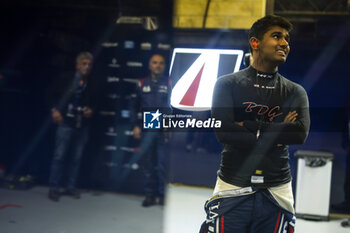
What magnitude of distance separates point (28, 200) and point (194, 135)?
2187 mm

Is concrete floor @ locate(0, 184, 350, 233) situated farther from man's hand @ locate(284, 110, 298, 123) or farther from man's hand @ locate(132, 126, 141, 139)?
man's hand @ locate(284, 110, 298, 123)

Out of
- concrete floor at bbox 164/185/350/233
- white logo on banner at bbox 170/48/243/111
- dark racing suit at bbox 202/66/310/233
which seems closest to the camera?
dark racing suit at bbox 202/66/310/233

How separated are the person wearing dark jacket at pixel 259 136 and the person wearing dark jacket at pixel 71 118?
2230mm

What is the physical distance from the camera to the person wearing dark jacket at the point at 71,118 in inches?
142

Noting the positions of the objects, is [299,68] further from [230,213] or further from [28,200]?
[28,200]

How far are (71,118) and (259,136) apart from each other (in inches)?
95.2

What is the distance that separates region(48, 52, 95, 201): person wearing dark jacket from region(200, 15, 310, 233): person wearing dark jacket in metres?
2.23

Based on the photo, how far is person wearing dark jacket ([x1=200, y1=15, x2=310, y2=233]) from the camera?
1632 millimetres

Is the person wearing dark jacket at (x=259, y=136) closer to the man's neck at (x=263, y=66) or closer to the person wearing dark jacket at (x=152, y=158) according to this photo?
the man's neck at (x=263, y=66)

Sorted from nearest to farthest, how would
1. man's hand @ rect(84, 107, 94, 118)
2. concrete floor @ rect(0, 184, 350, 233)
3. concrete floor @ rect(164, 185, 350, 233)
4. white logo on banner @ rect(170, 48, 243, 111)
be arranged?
white logo on banner @ rect(170, 48, 243, 111) → concrete floor @ rect(0, 184, 350, 233) → concrete floor @ rect(164, 185, 350, 233) → man's hand @ rect(84, 107, 94, 118)

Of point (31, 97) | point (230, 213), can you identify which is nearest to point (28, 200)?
point (31, 97)

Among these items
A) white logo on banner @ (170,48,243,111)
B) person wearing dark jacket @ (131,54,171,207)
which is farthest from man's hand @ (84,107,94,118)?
white logo on banner @ (170,48,243,111)

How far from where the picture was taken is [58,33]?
376 centimetres

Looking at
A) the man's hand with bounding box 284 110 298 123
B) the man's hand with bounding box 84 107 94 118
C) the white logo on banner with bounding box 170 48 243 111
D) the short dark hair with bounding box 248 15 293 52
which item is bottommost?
the man's hand with bounding box 84 107 94 118
